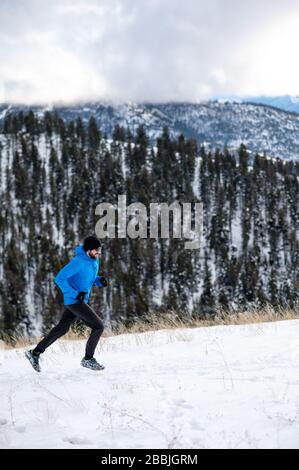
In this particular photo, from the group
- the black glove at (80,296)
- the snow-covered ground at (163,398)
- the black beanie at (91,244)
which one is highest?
the black beanie at (91,244)

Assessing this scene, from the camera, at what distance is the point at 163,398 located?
5.57 m

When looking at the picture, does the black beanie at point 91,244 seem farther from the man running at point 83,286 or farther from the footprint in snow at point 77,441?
the footprint in snow at point 77,441

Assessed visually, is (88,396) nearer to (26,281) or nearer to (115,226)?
(26,281)

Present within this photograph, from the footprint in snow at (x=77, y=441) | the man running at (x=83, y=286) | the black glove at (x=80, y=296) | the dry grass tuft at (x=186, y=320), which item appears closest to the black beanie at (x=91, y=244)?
the man running at (x=83, y=286)

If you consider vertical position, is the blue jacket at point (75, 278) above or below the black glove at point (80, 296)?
above

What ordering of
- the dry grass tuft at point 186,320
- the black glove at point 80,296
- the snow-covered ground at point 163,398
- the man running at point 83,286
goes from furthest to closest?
the dry grass tuft at point 186,320 < the man running at point 83,286 < the black glove at point 80,296 < the snow-covered ground at point 163,398

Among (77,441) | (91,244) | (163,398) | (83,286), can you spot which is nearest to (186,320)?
(83,286)

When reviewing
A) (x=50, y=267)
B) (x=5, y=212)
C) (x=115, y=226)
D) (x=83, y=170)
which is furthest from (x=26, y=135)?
(x=50, y=267)

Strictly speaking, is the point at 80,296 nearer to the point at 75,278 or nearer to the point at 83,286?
the point at 83,286

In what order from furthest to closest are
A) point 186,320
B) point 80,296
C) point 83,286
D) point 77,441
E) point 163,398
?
1. point 186,320
2. point 83,286
3. point 80,296
4. point 163,398
5. point 77,441

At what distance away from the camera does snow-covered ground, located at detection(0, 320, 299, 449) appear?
14.8ft

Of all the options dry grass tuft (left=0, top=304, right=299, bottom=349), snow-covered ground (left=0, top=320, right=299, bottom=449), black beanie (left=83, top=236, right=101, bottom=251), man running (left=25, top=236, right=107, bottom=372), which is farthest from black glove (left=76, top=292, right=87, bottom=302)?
dry grass tuft (left=0, top=304, right=299, bottom=349)

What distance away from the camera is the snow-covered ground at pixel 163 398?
4.51m

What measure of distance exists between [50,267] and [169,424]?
105 m
